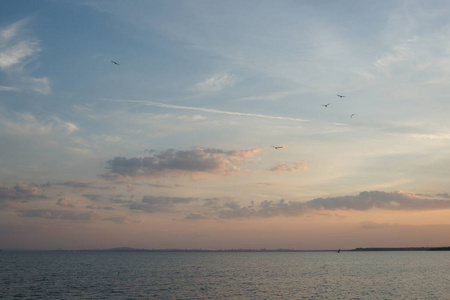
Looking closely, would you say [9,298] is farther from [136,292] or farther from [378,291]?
[378,291]

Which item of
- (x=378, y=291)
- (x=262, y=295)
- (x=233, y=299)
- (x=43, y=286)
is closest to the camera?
(x=233, y=299)

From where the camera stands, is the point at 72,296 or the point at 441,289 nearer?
the point at 72,296

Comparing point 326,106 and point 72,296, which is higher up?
point 326,106

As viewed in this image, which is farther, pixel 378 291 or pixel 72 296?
pixel 378 291

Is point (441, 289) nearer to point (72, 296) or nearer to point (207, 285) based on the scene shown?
point (207, 285)

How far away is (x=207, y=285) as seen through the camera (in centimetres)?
8769

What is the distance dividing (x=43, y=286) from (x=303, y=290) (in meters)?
58.2

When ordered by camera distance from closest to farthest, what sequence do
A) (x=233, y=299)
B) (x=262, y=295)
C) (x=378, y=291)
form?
(x=233, y=299)
(x=262, y=295)
(x=378, y=291)

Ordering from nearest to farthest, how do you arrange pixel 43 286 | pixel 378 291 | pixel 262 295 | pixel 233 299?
1. pixel 233 299
2. pixel 262 295
3. pixel 378 291
4. pixel 43 286

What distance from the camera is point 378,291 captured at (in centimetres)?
7844

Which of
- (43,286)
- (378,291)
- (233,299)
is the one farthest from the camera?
(43,286)

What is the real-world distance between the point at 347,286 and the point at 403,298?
18227mm

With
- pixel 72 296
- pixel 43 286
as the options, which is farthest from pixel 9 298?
pixel 43 286

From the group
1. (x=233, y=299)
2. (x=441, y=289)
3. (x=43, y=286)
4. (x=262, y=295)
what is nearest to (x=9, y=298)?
(x=43, y=286)
